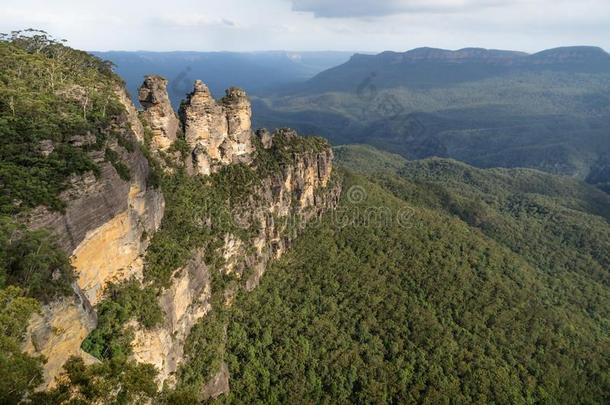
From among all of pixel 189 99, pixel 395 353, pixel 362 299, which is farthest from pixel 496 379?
pixel 189 99

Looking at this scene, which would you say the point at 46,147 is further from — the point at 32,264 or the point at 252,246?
the point at 252,246

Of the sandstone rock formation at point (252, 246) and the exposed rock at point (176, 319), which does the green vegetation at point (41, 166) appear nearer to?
the exposed rock at point (176, 319)

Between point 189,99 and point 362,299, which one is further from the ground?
point 189,99

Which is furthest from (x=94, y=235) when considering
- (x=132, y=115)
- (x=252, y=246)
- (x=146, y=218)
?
(x=252, y=246)

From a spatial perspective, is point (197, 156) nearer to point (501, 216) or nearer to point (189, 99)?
point (189, 99)

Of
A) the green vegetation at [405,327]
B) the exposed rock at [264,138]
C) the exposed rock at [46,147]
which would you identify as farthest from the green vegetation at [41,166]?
the exposed rock at [264,138]

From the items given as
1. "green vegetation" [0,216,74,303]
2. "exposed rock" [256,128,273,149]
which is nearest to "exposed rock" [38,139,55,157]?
"green vegetation" [0,216,74,303]
